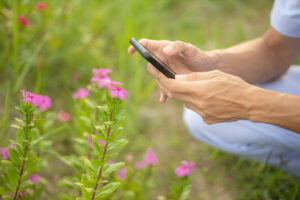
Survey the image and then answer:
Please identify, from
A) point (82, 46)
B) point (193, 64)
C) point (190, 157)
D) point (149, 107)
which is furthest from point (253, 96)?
point (82, 46)

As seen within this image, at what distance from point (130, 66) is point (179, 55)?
1.21 metres

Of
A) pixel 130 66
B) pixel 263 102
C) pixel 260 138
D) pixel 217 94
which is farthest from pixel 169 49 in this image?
pixel 130 66

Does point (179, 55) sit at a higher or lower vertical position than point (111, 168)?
higher

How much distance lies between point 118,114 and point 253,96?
523 millimetres

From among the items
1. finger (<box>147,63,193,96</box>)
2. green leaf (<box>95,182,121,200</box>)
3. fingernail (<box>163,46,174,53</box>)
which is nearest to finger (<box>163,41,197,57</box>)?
fingernail (<box>163,46,174,53</box>)

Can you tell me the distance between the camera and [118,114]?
95cm

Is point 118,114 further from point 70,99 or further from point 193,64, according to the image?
point 70,99

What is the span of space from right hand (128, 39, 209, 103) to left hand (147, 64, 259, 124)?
0.19 m

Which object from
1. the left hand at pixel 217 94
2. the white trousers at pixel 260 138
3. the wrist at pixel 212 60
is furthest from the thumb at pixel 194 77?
the white trousers at pixel 260 138

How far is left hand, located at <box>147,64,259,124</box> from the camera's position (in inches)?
38.1

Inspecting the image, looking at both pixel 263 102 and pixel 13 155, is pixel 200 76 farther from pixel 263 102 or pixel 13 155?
pixel 13 155

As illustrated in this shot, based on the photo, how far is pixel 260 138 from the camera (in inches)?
55.9

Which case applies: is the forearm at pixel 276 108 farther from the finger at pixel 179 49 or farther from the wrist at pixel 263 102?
the finger at pixel 179 49

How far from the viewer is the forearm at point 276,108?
951 mm
